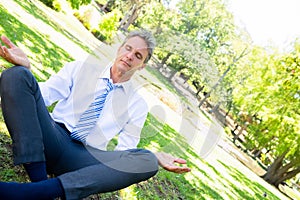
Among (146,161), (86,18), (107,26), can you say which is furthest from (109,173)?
(86,18)

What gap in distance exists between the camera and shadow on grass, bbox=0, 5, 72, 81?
207 inches

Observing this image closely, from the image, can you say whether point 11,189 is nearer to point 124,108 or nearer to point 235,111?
point 124,108

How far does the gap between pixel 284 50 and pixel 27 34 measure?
1372 cm

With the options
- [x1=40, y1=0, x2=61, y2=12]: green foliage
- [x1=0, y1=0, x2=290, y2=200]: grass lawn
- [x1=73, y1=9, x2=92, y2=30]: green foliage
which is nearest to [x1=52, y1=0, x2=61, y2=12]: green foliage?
[x1=40, y1=0, x2=61, y2=12]: green foliage

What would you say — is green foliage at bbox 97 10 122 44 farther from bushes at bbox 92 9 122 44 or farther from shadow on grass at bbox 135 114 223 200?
shadow on grass at bbox 135 114 223 200

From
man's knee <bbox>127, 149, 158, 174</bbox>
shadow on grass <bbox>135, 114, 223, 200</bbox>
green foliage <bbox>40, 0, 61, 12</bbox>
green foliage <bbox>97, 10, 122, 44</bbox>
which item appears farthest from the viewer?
green foliage <bbox>97, 10, 122, 44</bbox>

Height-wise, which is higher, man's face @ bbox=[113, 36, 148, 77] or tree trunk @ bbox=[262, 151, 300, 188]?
man's face @ bbox=[113, 36, 148, 77]

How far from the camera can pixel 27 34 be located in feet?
21.2

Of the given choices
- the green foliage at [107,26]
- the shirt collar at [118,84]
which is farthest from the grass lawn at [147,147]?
the green foliage at [107,26]

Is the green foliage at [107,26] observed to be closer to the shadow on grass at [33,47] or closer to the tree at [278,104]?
the tree at [278,104]

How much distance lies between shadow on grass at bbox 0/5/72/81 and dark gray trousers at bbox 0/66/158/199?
9.75 feet

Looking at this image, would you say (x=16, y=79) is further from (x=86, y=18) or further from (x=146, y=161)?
(x=86, y=18)

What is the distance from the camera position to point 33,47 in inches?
235

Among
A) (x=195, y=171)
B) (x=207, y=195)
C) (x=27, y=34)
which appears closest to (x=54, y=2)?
(x=27, y=34)
